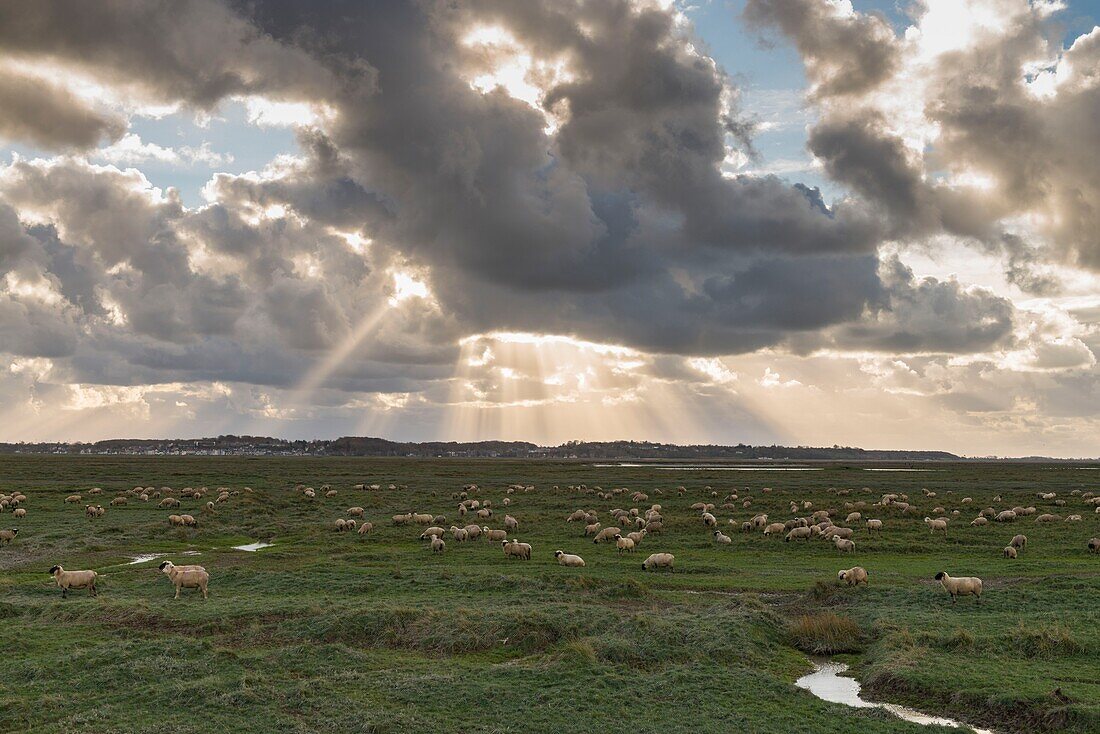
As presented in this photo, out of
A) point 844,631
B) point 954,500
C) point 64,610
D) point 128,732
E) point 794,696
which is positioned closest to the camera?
point 128,732

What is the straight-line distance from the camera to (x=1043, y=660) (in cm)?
2055

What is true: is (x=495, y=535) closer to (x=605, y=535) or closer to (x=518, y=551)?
(x=518, y=551)

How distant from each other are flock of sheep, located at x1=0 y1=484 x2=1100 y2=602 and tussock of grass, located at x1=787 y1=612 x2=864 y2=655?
6.64 meters

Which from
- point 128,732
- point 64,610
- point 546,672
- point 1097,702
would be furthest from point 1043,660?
point 64,610

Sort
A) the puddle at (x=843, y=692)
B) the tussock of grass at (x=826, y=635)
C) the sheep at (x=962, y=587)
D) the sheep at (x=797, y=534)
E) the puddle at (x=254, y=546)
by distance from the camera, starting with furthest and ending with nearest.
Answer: the sheep at (x=797, y=534) → the puddle at (x=254, y=546) → the sheep at (x=962, y=587) → the tussock of grass at (x=826, y=635) → the puddle at (x=843, y=692)

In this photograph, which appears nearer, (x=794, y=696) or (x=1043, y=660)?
(x=794, y=696)

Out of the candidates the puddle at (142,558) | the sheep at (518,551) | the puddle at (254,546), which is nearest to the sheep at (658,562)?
the sheep at (518,551)

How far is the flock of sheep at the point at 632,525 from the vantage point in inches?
1163

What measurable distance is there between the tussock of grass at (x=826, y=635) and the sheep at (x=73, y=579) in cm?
2625

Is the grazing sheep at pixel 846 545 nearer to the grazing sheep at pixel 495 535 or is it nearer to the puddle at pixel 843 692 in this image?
the grazing sheep at pixel 495 535

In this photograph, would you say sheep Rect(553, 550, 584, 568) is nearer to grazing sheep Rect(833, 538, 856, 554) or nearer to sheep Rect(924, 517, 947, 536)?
grazing sheep Rect(833, 538, 856, 554)

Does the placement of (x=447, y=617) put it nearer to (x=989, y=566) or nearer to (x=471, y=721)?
(x=471, y=721)

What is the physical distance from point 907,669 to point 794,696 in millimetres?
3575

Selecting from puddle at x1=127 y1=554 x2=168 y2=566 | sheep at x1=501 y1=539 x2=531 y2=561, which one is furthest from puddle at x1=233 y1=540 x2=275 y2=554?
sheep at x1=501 y1=539 x2=531 y2=561
